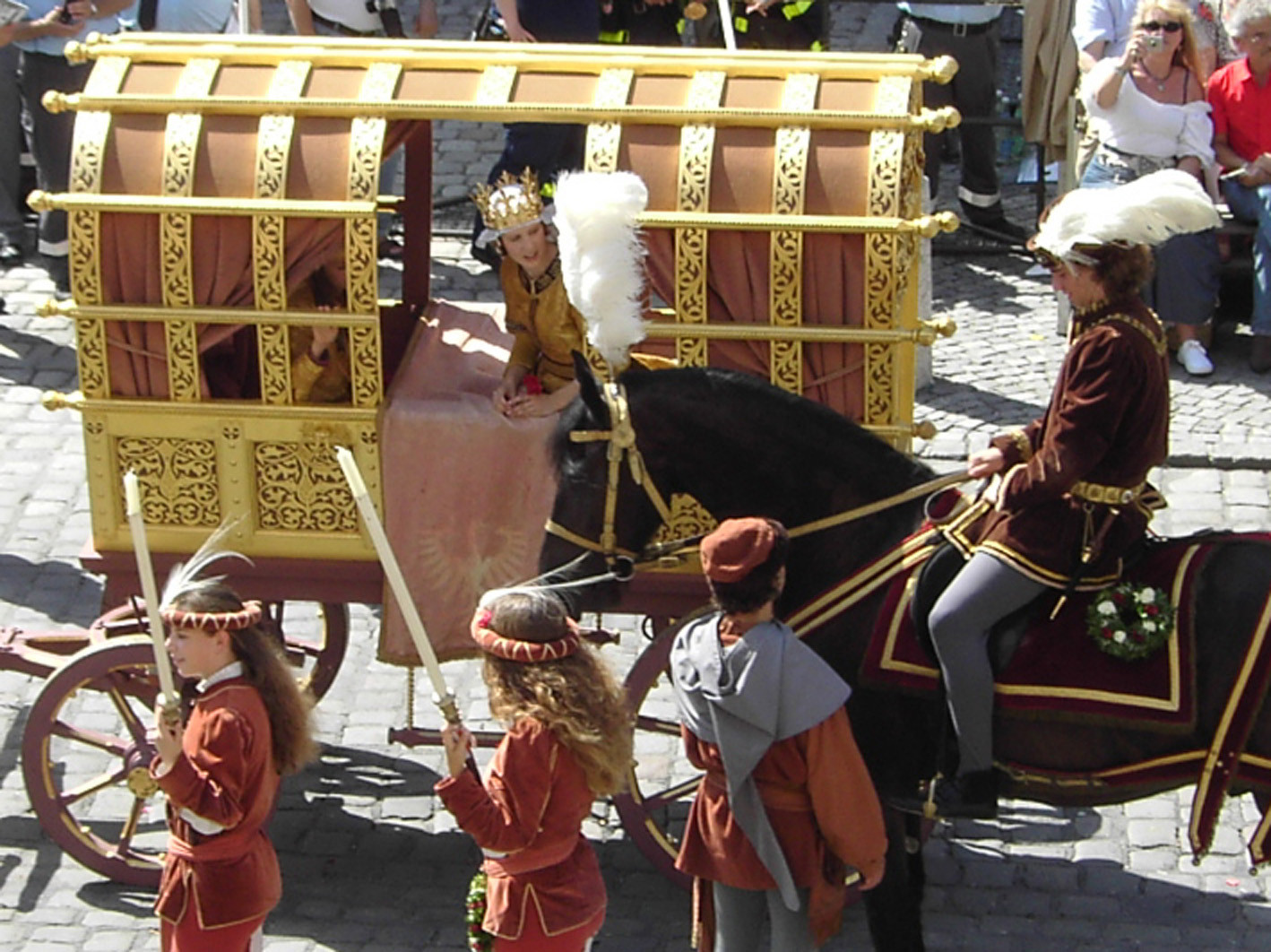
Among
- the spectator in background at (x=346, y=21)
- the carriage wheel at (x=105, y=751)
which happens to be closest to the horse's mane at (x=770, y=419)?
the carriage wheel at (x=105, y=751)

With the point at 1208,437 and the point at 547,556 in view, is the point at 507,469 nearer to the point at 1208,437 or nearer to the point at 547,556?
the point at 547,556

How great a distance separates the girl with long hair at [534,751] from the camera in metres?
5.35

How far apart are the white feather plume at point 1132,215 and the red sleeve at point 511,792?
2055 millimetres

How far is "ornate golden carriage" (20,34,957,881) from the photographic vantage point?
6.86 m

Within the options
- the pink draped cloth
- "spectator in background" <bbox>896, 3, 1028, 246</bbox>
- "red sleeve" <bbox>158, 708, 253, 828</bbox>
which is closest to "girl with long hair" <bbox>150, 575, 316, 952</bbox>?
"red sleeve" <bbox>158, 708, 253, 828</bbox>

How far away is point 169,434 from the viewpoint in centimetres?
722

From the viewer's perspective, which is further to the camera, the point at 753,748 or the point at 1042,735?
the point at 1042,735

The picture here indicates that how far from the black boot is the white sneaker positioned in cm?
523

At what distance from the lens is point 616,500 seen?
20.9 ft

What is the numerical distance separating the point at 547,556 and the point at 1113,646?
1.67 meters

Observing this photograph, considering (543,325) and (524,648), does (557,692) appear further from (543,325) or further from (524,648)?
(543,325)

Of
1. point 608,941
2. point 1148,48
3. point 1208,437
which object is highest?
point 1148,48

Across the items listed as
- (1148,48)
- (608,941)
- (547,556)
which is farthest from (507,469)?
(1148,48)

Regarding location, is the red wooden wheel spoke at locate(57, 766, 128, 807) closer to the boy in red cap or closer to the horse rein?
the horse rein
